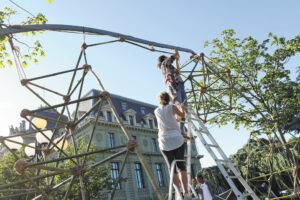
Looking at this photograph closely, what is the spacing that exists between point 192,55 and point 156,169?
34.1 m

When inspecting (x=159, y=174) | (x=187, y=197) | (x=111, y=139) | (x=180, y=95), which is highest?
(x=111, y=139)

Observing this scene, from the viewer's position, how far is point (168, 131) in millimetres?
4402

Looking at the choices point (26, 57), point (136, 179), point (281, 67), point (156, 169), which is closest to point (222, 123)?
point (281, 67)

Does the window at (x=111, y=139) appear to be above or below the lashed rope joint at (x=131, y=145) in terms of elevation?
above

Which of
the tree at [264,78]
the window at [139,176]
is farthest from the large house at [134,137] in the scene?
the tree at [264,78]

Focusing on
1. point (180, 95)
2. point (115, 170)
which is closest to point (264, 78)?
point (180, 95)

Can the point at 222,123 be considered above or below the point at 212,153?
above

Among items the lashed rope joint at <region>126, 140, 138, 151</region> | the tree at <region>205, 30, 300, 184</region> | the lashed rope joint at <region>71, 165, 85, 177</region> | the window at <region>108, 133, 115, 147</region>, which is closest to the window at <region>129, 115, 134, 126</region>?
the window at <region>108, 133, 115, 147</region>

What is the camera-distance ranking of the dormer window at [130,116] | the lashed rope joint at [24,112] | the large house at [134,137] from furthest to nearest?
the dormer window at [130,116]
the large house at [134,137]
the lashed rope joint at [24,112]

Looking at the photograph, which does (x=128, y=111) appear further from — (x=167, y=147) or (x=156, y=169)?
(x=167, y=147)

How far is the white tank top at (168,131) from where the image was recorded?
426cm

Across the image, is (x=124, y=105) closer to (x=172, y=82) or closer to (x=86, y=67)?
(x=172, y=82)

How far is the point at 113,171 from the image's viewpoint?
32.8m

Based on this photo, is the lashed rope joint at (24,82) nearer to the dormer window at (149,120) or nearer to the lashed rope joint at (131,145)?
the lashed rope joint at (131,145)
